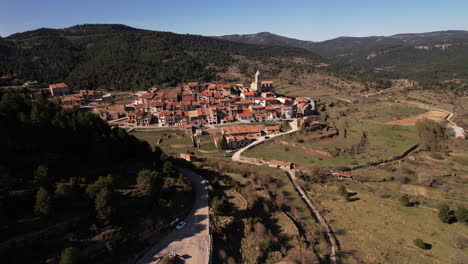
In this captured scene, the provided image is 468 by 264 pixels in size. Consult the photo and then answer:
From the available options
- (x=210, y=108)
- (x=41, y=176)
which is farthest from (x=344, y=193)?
(x=210, y=108)

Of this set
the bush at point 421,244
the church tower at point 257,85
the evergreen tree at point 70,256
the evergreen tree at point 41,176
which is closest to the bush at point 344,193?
the bush at point 421,244

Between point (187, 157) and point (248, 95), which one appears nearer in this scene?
point (187, 157)

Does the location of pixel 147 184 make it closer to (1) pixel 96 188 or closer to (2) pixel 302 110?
(1) pixel 96 188

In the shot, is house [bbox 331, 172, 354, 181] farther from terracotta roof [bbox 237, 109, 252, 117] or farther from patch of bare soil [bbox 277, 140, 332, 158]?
terracotta roof [bbox 237, 109, 252, 117]

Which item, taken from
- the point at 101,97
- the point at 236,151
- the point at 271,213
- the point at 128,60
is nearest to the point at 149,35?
the point at 128,60

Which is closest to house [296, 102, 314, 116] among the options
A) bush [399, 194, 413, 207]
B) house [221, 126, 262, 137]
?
house [221, 126, 262, 137]

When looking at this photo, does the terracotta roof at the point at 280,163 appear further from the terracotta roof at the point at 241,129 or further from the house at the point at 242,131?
the terracotta roof at the point at 241,129
